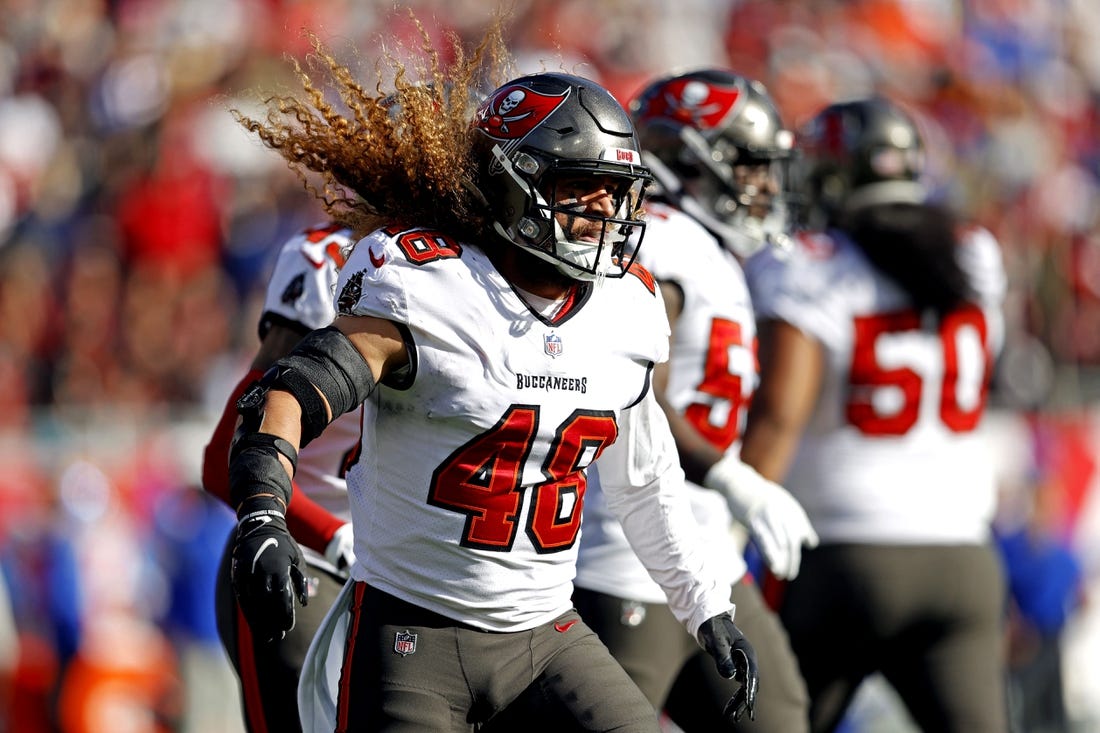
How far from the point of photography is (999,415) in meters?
8.93

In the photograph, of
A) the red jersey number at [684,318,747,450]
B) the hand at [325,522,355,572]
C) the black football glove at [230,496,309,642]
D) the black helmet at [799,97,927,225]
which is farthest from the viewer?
the black helmet at [799,97,927,225]

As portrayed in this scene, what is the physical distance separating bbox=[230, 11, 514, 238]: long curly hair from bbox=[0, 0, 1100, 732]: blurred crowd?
8.76 ft

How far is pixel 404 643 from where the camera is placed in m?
3.11

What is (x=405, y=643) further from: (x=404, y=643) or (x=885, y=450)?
(x=885, y=450)

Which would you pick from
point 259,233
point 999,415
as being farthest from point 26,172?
point 999,415

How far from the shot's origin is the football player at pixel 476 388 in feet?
9.93

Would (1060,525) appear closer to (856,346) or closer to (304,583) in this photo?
(856,346)

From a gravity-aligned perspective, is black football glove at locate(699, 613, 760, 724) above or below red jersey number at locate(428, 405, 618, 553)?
below

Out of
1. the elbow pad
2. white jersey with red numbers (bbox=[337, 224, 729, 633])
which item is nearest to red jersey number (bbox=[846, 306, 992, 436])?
white jersey with red numbers (bbox=[337, 224, 729, 633])

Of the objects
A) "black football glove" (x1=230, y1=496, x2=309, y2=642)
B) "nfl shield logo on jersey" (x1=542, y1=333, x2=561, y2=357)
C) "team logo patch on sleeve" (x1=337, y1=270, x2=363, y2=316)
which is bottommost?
"black football glove" (x1=230, y1=496, x2=309, y2=642)

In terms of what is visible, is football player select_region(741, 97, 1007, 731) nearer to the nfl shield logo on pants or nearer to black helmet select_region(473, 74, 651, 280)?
black helmet select_region(473, 74, 651, 280)

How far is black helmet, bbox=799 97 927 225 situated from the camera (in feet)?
17.1

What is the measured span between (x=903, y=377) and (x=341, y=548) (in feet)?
6.06

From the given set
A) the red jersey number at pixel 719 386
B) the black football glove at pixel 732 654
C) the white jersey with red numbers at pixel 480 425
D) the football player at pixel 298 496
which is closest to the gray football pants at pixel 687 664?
the red jersey number at pixel 719 386
